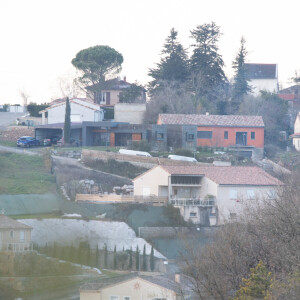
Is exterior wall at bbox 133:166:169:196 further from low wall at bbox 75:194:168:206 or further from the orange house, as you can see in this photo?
the orange house

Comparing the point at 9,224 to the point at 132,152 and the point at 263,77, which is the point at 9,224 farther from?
the point at 263,77

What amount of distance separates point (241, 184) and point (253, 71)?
30.0 metres

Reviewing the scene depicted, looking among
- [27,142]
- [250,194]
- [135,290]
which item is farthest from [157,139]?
[135,290]

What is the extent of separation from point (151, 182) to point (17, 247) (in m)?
13.3

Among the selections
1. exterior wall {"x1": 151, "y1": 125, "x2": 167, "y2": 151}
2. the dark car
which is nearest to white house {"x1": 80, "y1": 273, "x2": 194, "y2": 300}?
exterior wall {"x1": 151, "y1": 125, "x2": 167, "y2": 151}

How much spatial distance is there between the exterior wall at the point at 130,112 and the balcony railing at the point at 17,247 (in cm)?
2759

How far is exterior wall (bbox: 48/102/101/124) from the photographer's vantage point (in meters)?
49.7

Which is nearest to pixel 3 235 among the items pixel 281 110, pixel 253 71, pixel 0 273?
pixel 0 273

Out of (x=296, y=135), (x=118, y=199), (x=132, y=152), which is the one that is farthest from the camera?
(x=296, y=135)

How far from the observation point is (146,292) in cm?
1934

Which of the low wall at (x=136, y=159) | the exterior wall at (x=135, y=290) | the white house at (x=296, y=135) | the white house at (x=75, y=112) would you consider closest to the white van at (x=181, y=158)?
the low wall at (x=136, y=159)

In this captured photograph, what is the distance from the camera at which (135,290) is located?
1953 centimetres

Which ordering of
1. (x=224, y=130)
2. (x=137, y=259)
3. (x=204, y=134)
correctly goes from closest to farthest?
(x=137, y=259) → (x=204, y=134) → (x=224, y=130)

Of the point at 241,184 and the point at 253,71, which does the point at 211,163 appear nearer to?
the point at 241,184
